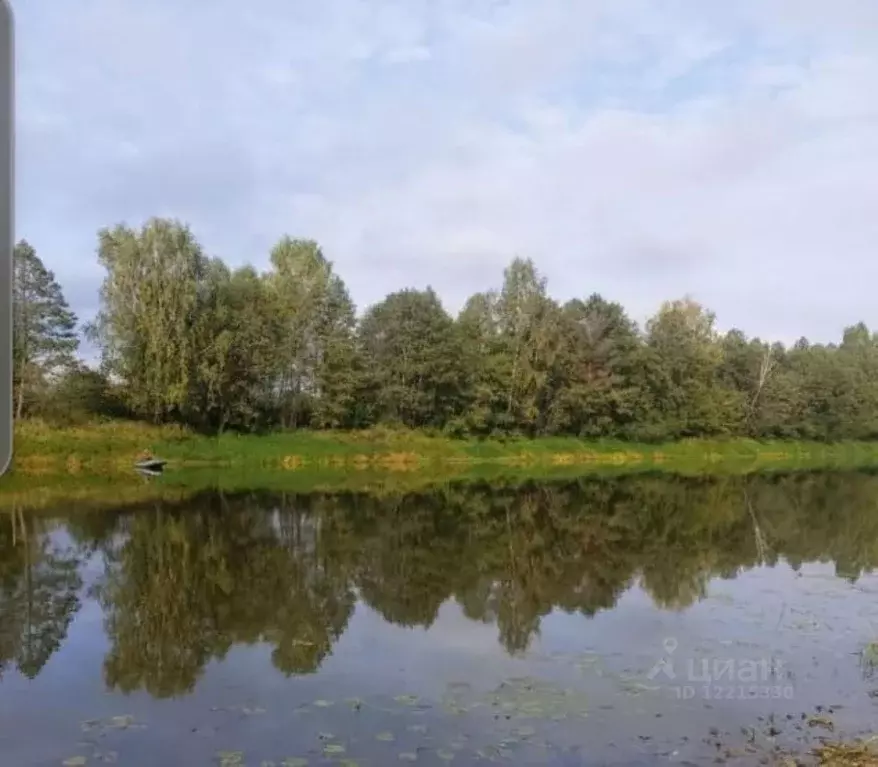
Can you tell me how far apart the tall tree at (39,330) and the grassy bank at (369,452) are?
2.57m

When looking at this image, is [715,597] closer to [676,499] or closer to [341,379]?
[676,499]

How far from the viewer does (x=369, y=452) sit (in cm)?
4875

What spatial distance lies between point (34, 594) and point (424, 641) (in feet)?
24.8

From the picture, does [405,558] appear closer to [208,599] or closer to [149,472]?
[208,599]

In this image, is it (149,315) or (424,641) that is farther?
(149,315)

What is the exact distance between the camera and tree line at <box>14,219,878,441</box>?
43625 millimetres

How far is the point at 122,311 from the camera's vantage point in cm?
4397

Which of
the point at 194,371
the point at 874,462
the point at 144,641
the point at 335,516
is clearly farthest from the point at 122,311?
the point at 874,462

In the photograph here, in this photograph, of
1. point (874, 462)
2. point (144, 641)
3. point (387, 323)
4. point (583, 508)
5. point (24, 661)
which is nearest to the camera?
point (24, 661)

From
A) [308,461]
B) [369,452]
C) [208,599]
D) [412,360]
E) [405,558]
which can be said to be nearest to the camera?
[208,599]

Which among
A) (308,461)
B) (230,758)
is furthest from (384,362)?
(230,758)

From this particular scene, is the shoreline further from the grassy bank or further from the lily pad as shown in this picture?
the lily pad

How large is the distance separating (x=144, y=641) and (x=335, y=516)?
13528 millimetres

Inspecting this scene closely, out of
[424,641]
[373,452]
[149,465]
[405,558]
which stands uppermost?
[373,452]
